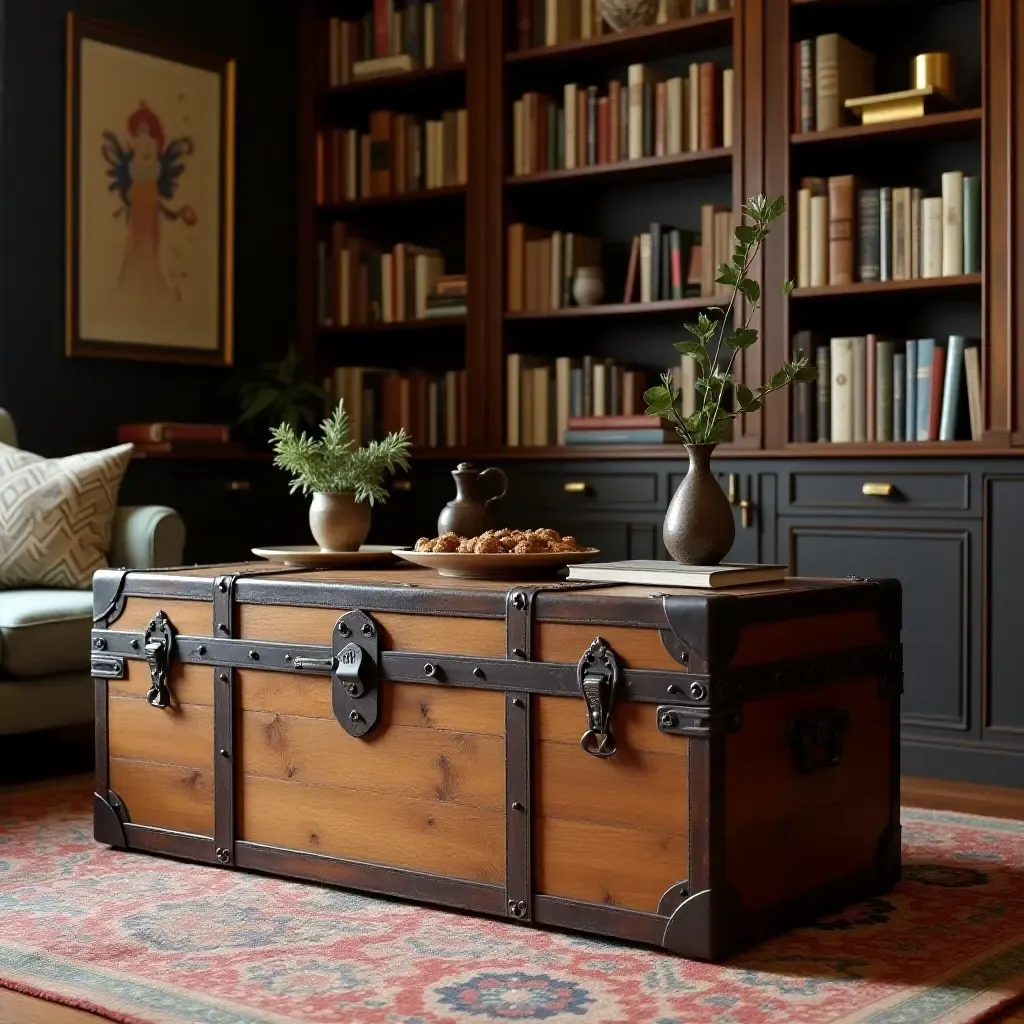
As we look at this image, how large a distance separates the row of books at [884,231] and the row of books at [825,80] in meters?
0.17

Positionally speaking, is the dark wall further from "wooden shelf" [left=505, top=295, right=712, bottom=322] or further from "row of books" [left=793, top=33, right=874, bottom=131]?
"row of books" [left=793, top=33, right=874, bottom=131]

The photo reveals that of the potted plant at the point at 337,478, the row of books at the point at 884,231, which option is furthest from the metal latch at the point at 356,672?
the row of books at the point at 884,231

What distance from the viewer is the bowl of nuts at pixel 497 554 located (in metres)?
2.69

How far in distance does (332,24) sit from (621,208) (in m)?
1.23

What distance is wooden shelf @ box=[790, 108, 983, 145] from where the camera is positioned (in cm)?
391

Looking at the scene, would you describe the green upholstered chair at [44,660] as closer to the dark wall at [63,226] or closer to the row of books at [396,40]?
the dark wall at [63,226]

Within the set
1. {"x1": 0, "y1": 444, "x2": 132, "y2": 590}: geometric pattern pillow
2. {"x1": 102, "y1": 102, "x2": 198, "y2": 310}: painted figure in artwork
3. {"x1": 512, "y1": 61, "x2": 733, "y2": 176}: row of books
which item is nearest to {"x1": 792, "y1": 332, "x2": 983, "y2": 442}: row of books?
{"x1": 512, "y1": 61, "x2": 733, "y2": 176}: row of books

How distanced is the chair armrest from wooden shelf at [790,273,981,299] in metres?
1.69

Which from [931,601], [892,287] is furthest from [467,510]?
[892,287]

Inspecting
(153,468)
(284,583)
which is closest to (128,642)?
(284,583)

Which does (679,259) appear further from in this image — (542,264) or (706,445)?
(706,445)

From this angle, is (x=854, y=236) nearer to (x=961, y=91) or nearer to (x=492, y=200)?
(x=961, y=91)

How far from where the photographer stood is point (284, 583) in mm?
2719

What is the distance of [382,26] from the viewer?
5.10m
